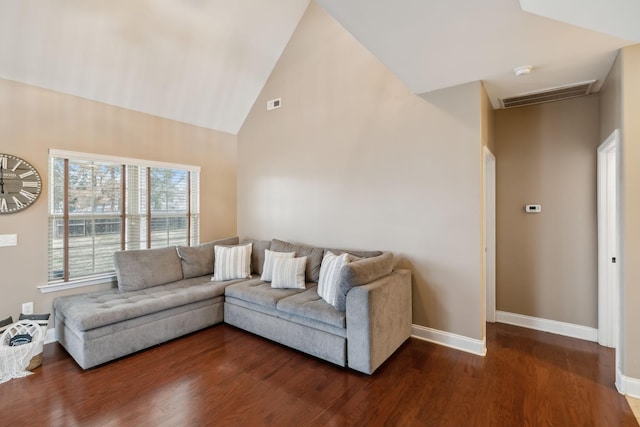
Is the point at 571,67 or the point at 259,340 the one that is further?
the point at 259,340

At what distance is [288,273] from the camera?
11.2 ft

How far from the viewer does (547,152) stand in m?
3.31

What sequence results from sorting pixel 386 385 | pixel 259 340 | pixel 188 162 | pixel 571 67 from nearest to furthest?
1. pixel 386 385
2. pixel 571 67
3. pixel 259 340
4. pixel 188 162

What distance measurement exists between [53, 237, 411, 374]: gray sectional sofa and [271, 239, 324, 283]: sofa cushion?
1 centimetres

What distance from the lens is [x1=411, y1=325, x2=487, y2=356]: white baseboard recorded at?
2803 millimetres

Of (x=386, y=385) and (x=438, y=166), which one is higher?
(x=438, y=166)

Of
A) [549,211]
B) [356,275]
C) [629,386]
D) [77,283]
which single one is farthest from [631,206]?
[77,283]

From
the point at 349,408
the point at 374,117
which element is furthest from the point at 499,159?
the point at 349,408

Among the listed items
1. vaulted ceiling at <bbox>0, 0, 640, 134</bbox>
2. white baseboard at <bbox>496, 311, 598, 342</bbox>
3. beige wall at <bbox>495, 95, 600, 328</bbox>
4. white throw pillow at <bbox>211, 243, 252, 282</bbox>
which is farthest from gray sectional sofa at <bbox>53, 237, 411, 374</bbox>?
vaulted ceiling at <bbox>0, 0, 640, 134</bbox>

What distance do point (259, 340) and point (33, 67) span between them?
3.52 m

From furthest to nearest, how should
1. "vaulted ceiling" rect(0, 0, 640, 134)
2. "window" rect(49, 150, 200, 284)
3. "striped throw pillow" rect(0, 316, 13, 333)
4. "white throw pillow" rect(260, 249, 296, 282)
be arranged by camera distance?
"white throw pillow" rect(260, 249, 296, 282) < "window" rect(49, 150, 200, 284) < "striped throw pillow" rect(0, 316, 13, 333) < "vaulted ceiling" rect(0, 0, 640, 134)

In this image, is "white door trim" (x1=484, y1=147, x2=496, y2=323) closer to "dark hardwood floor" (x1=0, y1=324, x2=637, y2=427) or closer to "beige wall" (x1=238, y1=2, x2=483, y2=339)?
"dark hardwood floor" (x1=0, y1=324, x2=637, y2=427)

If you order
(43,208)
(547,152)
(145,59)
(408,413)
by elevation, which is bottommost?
(408,413)

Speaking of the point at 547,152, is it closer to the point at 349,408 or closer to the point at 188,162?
the point at 349,408
